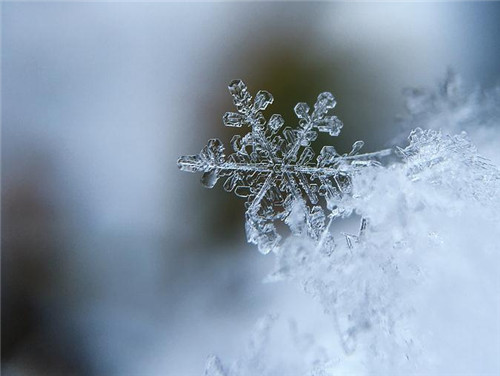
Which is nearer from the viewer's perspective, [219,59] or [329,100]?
[329,100]

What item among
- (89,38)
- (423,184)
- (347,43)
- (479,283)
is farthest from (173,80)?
(479,283)

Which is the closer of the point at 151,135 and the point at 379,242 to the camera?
the point at 379,242

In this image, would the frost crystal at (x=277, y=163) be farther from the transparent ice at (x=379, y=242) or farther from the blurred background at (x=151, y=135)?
the blurred background at (x=151, y=135)

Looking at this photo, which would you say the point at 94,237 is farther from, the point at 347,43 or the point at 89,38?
the point at 347,43

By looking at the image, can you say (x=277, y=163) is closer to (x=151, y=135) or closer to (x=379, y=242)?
(x=379, y=242)

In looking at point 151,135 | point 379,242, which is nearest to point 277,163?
point 379,242
